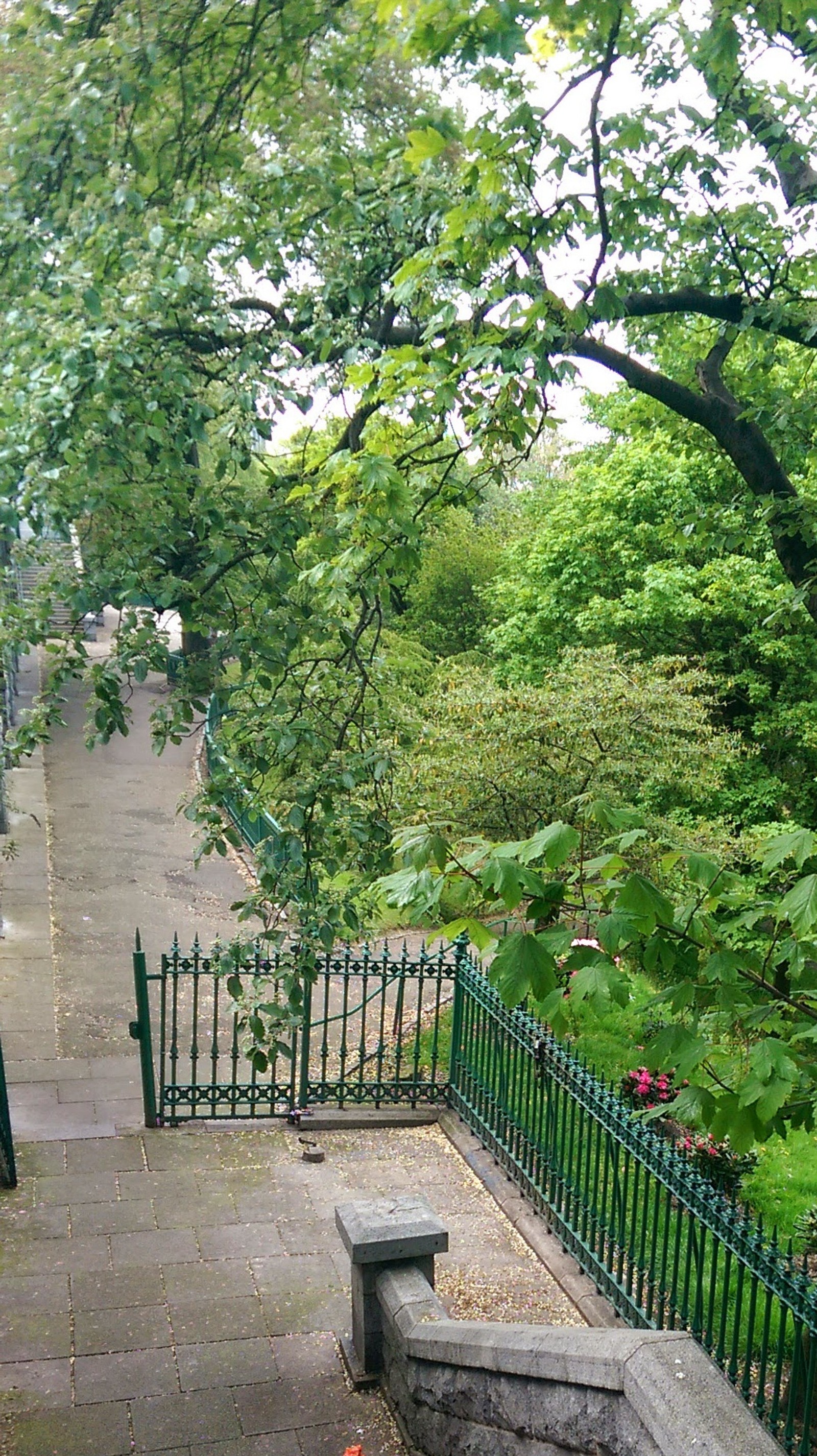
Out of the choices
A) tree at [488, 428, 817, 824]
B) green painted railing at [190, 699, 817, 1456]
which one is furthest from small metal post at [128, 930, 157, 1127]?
tree at [488, 428, 817, 824]

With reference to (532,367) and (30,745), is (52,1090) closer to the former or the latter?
(30,745)

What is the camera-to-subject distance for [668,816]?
546 inches

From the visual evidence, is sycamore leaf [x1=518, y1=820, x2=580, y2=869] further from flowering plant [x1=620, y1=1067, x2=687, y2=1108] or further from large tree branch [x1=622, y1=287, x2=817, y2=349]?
flowering plant [x1=620, y1=1067, x2=687, y2=1108]

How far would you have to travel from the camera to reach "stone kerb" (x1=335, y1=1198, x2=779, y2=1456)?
3.56 meters

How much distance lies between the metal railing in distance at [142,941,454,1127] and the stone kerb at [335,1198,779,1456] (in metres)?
1.49

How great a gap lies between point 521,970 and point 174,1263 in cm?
492

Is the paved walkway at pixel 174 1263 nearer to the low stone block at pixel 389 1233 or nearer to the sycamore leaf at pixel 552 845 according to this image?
the low stone block at pixel 389 1233

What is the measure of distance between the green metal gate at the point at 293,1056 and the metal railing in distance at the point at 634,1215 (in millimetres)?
456

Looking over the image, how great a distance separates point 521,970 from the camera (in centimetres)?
326

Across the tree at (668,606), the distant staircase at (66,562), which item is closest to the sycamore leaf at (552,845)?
the distant staircase at (66,562)

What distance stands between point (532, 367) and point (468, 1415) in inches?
180

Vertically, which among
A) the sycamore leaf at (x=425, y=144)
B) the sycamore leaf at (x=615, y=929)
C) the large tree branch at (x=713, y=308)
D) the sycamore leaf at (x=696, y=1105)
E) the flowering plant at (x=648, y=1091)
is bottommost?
the flowering plant at (x=648, y=1091)

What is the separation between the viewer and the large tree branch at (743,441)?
6.41m

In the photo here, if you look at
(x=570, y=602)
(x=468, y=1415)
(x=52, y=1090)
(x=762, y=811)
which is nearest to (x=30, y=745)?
(x=468, y=1415)
